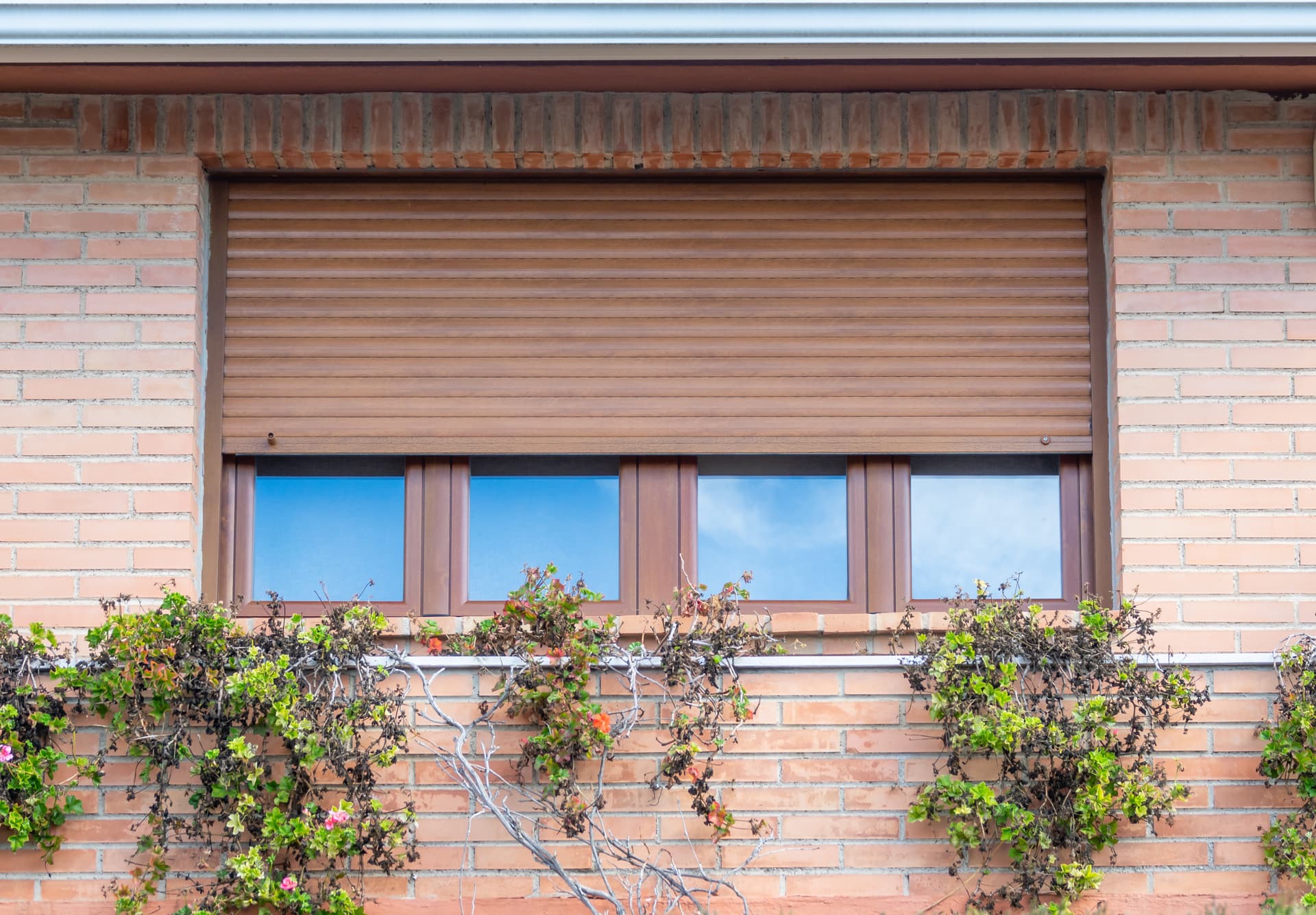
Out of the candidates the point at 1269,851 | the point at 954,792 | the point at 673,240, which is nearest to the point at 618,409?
the point at 673,240

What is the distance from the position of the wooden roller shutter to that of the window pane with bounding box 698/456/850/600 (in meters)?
0.17

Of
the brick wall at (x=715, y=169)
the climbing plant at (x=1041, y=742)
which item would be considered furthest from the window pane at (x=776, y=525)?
→ the climbing plant at (x=1041, y=742)

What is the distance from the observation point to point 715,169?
429 cm

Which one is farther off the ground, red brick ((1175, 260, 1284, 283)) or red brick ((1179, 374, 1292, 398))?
red brick ((1175, 260, 1284, 283))

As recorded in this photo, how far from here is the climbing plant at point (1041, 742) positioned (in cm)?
363

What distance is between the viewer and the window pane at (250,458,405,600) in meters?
4.25

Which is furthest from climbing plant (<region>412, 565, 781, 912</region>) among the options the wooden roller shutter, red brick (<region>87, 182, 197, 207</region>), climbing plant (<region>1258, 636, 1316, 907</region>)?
red brick (<region>87, 182, 197, 207</region>)

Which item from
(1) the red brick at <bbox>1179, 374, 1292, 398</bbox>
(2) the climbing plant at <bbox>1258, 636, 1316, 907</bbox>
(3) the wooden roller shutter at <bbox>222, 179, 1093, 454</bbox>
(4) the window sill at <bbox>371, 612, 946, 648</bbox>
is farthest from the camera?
(3) the wooden roller shutter at <bbox>222, 179, 1093, 454</bbox>

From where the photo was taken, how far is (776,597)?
425 centimetres

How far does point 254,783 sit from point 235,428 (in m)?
1.16

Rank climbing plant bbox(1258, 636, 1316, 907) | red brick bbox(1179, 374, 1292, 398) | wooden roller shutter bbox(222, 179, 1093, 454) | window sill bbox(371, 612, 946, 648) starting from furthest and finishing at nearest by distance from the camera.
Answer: wooden roller shutter bbox(222, 179, 1093, 454), red brick bbox(1179, 374, 1292, 398), window sill bbox(371, 612, 946, 648), climbing plant bbox(1258, 636, 1316, 907)

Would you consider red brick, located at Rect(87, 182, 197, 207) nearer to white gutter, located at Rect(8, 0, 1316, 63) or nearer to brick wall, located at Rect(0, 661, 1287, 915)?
white gutter, located at Rect(8, 0, 1316, 63)

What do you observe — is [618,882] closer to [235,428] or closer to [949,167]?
[235,428]

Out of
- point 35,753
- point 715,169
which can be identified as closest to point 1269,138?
point 715,169
